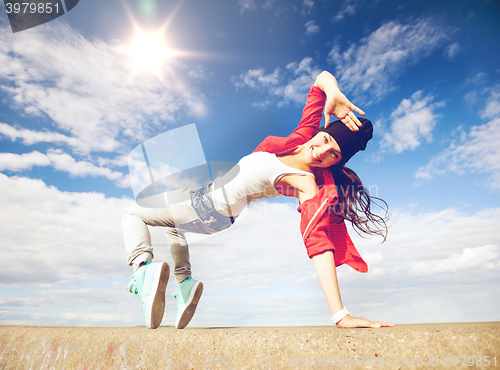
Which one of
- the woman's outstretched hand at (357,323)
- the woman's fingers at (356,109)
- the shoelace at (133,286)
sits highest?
the woman's fingers at (356,109)

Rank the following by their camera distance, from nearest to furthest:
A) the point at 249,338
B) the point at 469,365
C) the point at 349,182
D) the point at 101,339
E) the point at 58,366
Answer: the point at 469,365
the point at 249,338
the point at 101,339
the point at 58,366
the point at 349,182

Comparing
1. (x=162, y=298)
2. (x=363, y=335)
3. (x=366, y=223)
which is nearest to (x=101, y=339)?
(x=162, y=298)

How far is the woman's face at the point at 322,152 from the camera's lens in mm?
2290

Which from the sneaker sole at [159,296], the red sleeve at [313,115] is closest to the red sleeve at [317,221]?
the red sleeve at [313,115]

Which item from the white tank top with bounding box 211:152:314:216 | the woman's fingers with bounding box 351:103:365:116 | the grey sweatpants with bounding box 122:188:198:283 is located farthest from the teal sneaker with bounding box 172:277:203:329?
the woman's fingers with bounding box 351:103:365:116

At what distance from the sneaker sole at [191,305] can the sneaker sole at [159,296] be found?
24 cm

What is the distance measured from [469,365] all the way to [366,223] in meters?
1.49

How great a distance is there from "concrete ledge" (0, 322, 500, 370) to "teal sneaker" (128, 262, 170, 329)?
8.8 inches

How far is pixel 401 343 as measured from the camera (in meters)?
1.26

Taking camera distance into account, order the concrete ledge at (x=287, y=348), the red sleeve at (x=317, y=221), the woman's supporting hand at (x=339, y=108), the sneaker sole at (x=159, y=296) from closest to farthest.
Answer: the concrete ledge at (x=287, y=348) < the red sleeve at (x=317, y=221) < the sneaker sole at (x=159, y=296) < the woman's supporting hand at (x=339, y=108)

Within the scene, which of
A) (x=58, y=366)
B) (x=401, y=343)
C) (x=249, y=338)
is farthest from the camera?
(x=58, y=366)

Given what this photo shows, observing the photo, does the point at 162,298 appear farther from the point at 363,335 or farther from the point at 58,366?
the point at 363,335

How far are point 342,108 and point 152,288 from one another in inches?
89.7

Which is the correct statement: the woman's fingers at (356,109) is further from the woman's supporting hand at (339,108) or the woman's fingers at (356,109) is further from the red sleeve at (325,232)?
the red sleeve at (325,232)
